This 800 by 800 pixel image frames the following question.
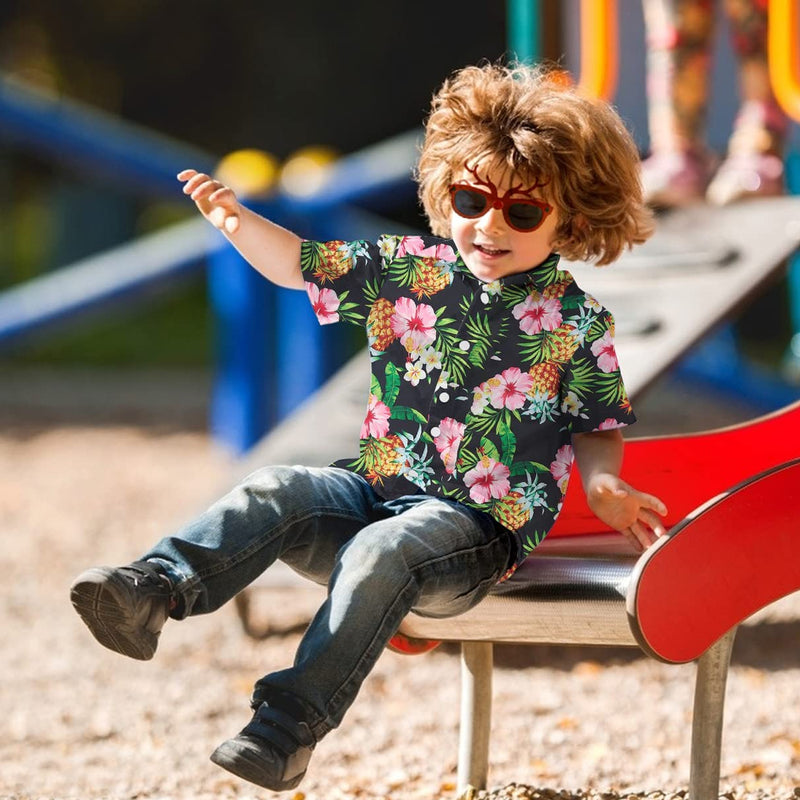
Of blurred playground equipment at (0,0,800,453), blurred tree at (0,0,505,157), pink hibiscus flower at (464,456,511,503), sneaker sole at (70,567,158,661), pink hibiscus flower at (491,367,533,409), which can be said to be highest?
blurred tree at (0,0,505,157)

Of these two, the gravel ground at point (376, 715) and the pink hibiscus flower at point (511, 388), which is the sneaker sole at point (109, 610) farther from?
the gravel ground at point (376, 715)

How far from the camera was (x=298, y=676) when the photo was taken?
6.74 feet

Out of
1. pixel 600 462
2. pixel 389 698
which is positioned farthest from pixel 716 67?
pixel 600 462

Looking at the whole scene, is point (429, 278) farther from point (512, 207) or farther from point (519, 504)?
point (519, 504)

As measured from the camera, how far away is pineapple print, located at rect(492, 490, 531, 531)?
2.29 meters

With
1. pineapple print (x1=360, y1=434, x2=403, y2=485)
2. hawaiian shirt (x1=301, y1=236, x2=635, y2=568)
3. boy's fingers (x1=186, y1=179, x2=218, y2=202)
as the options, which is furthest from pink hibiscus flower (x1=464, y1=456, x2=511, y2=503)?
boy's fingers (x1=186, y1=179, x2=218, y2=202)

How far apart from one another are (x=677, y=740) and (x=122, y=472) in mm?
4285

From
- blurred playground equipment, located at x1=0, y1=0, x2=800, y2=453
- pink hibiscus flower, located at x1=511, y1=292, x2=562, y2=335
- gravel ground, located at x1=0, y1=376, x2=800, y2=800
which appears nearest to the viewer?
pink hibiscus flower, located at x1=511, y1=292, x2=562, y2=335

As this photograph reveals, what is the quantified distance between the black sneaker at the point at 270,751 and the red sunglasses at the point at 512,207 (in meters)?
0.85

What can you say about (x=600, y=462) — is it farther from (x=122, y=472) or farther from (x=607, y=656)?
(x=122, y=472)

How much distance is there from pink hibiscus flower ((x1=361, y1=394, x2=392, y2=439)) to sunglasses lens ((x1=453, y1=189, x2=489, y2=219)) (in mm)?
337

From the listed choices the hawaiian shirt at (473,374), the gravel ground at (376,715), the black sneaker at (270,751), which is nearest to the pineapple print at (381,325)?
the hawaiian shirt at (473,374)

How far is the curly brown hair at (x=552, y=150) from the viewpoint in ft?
7.63

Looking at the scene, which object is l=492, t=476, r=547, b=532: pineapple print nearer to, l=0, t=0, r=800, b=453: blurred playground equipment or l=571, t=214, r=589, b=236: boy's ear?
l=571, t=214, r=589, b=236: boy's ear
